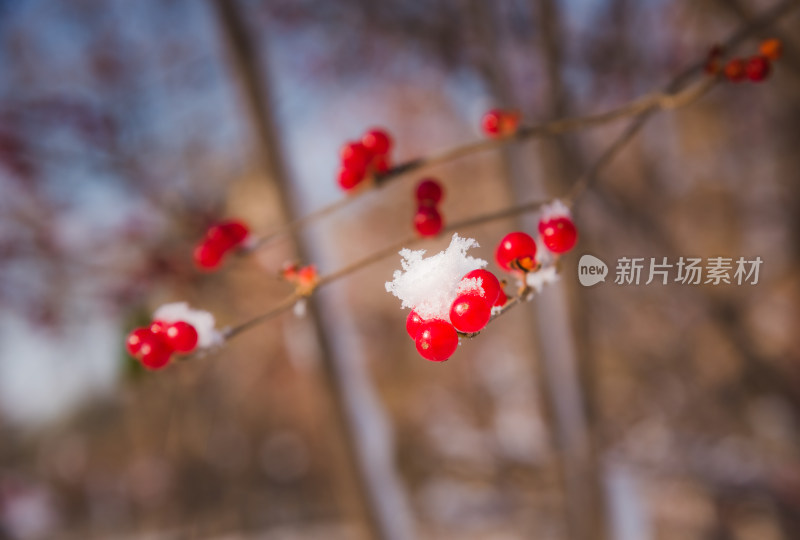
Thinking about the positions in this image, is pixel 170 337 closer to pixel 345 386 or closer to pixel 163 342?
pixel 163 342

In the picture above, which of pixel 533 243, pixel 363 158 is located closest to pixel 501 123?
pixel 363 158

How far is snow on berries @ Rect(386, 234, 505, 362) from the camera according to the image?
524 mm

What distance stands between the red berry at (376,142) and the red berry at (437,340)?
18.1 inches

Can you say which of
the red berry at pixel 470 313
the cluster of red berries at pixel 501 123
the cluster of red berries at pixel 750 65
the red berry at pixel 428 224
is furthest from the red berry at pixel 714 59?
the red berry at pixel 470 313

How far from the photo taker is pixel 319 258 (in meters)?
1.82

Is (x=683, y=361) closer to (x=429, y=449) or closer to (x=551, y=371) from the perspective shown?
(x=551, y=371)

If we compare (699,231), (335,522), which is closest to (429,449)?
(335,522)

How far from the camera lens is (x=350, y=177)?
0.90m

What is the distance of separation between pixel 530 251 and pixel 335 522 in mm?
4918

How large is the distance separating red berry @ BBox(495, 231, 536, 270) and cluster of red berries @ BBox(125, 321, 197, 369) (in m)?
0.46

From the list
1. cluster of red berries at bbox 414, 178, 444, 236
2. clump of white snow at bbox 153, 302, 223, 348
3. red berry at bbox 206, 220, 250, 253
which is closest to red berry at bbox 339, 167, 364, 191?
cluster of red berries at bbox 414, 178, 444, 236

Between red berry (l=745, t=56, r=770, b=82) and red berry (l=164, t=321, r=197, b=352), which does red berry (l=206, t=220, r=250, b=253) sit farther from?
red berry (l=745, t=56, r=770, b=82)

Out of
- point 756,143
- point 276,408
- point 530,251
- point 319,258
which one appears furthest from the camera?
point 276,408

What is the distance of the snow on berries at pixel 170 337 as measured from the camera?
2.25ft
